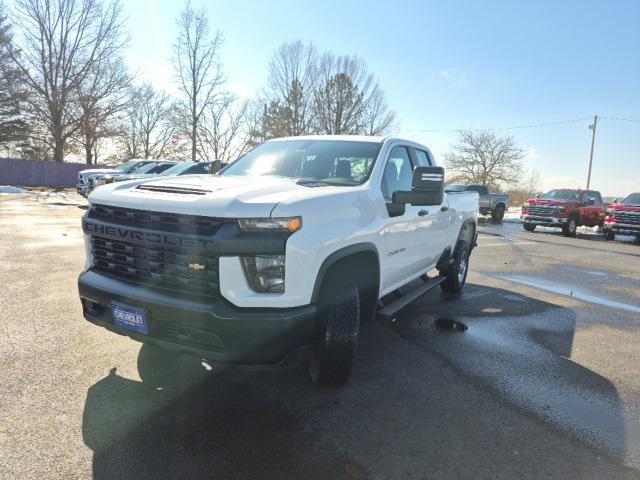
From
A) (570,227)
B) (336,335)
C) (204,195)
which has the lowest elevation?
(570,227)

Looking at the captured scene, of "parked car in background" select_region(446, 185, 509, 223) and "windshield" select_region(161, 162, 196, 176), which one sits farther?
"parked car in background" select_region(446, 185, 509, 223)

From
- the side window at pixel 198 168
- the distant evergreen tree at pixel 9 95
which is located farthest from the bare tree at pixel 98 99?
the side window at pixel 198 168

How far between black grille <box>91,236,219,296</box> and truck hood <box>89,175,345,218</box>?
0.26 metres

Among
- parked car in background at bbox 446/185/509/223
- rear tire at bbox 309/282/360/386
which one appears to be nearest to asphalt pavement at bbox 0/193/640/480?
rear tire at bbox 309/282/360/386

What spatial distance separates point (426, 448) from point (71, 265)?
6.27m

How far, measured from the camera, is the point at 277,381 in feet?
11.4

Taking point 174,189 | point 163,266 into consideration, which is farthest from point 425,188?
point 163,266

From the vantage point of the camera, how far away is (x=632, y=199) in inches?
691

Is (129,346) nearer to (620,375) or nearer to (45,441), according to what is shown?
(45,441)

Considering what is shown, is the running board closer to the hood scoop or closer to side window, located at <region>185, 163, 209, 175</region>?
the hood scoop

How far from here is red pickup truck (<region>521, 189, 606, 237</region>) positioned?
61.3 feet

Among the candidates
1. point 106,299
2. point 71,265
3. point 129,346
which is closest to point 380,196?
point 106,299

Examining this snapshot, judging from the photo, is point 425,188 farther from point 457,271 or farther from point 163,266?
point 457,271

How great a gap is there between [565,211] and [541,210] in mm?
929
